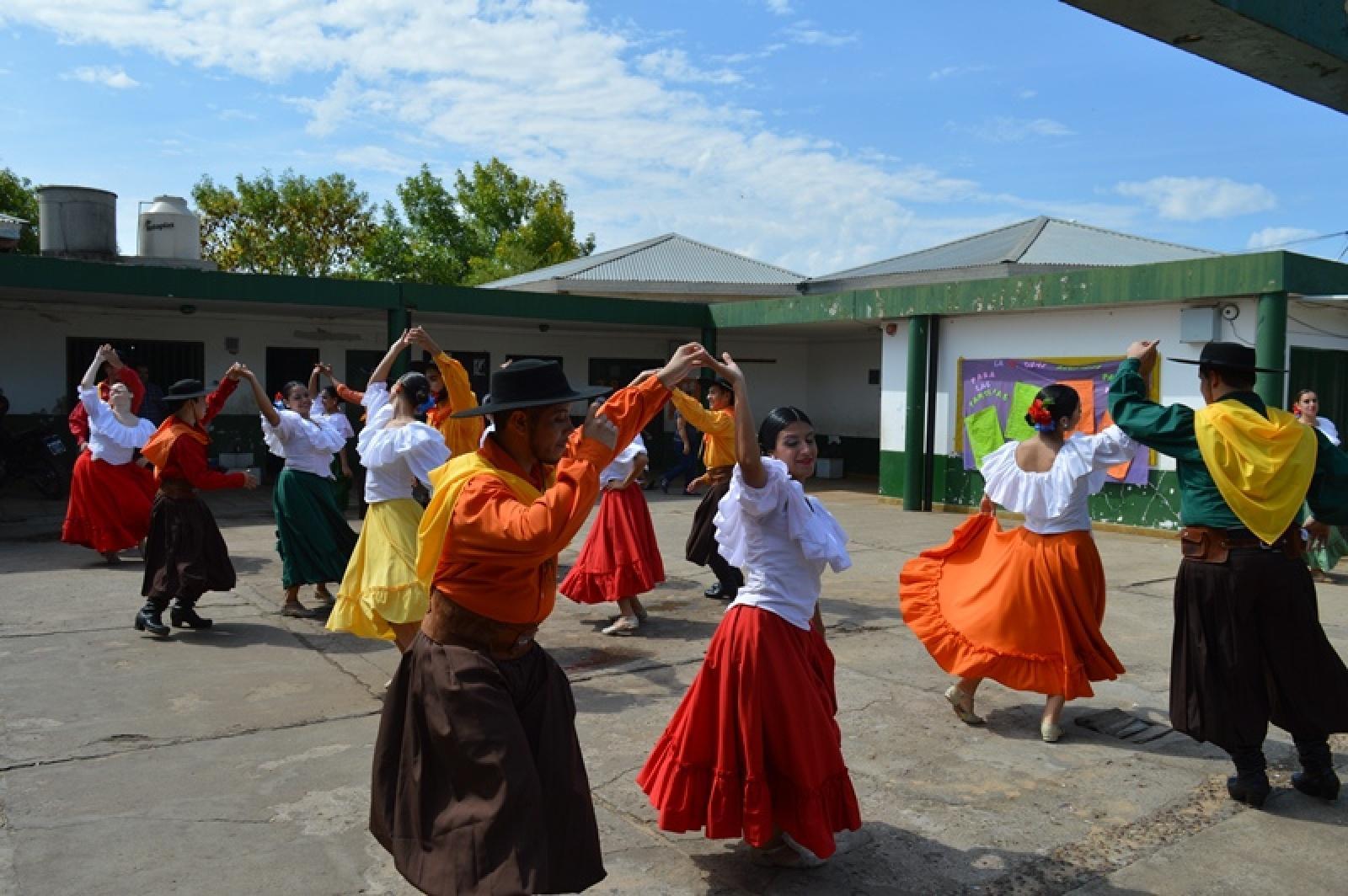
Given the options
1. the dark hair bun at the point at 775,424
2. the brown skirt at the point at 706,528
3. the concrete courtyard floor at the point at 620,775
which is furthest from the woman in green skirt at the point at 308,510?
the dark hair bun at the point at 775,424

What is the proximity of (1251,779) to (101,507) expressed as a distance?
9315mm

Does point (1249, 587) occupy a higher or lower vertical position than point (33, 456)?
higher

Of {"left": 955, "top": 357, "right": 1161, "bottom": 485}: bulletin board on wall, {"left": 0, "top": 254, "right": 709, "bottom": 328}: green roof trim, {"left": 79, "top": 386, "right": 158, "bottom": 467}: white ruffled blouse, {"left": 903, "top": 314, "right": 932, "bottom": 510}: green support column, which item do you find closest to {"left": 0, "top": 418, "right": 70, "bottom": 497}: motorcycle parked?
{"left": 0, "top": 254, "right": 709, "bottom": 328}: green roof trim

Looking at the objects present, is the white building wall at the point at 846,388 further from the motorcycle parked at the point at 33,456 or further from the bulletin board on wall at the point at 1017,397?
the motorcycle parked at the point at 33,456

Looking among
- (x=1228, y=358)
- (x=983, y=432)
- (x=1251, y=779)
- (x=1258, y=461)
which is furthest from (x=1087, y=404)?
(x=1251, y=779)

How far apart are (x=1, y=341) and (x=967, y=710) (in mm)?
15741

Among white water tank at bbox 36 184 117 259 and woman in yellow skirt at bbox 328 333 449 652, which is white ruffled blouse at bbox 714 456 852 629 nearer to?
woman in yellow skirt at bbox 328 333 449 652

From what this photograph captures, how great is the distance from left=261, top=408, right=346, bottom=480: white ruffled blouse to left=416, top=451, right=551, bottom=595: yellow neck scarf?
461 cm

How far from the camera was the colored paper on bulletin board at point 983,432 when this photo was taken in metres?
13.7

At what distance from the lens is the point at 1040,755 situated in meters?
4.79

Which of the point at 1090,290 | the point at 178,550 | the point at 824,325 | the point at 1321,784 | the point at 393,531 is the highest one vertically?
the point at 1090,290

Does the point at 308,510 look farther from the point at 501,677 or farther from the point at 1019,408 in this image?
the point at 1019,408

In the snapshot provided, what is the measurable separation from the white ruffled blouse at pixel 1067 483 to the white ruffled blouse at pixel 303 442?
15.2ft

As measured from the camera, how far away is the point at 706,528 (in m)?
7.79
